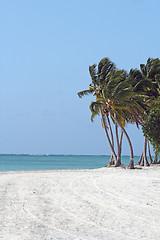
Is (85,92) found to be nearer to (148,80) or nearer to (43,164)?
(148,80)

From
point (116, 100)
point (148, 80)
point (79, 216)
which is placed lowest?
point (79, 216)

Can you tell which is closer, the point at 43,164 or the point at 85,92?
the point at 85,92

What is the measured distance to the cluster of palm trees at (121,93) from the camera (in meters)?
33.8

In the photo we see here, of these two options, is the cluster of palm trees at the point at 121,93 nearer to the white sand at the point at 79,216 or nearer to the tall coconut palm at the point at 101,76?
the tall coconut palm at the point at 101,76

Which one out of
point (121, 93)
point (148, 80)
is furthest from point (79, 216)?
point (148, 80)

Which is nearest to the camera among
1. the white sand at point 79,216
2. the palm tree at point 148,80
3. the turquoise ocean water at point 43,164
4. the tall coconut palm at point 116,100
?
the white sand at point 79,216

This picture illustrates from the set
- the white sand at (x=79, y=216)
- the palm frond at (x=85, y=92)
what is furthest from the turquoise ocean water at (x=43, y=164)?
the white sand at (x=79, y=216)

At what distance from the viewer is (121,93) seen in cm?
3328

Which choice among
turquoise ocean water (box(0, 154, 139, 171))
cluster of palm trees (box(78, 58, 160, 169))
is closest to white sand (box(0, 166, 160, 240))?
cluster of palm trees (box(78, 58, 160, 169))

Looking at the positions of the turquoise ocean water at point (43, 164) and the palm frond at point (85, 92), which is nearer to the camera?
the palm frond at point (85, 92)

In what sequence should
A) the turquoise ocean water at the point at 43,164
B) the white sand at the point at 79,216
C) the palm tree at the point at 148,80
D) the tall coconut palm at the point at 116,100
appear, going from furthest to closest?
the turquoise ocean water at the point at 43,164, the palm tree at the point at 148,80, the tall coconut palm at the point at 116,100, the white sand at the point at 79,216

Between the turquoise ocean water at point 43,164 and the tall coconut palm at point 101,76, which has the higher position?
the tall coconut palm at point 101,76

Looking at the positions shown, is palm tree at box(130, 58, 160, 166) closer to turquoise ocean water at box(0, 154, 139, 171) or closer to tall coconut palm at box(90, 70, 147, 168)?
tall coconut palm at box(90, 70, 147, 168)

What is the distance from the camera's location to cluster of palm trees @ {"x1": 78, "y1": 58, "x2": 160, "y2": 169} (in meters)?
33.8
